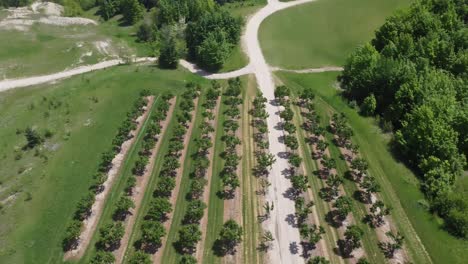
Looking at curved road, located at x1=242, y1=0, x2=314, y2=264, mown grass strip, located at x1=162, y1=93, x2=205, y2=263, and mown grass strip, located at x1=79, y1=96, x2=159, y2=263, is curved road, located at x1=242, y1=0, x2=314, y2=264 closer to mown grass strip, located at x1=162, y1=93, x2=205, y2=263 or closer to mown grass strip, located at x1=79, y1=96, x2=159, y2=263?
mown grass strip, located at x1=162, y1=93, x2=205, y2=263

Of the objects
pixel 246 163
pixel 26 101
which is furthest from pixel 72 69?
pixel 246 163

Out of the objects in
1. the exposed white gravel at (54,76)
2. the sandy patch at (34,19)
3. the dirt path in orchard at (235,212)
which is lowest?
the dirt path in orchard at (235,212)

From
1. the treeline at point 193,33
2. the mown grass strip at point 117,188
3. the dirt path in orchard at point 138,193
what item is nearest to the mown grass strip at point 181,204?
the dirt path in orchard at point 138,193

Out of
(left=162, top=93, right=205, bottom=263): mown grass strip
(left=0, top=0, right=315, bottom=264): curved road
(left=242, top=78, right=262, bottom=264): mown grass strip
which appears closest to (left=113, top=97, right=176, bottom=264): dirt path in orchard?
(left=162, top=93, right=205, bottom=263): mown grass strip

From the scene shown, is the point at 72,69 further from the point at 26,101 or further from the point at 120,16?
the point at 120,16

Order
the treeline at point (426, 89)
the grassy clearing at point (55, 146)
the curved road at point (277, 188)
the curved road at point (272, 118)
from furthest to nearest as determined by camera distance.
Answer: the treeline at point (426, 89)
the grassy clearing at point (55, 146)
the curved road at point (272, 118)
the curved road at point (277, 188)

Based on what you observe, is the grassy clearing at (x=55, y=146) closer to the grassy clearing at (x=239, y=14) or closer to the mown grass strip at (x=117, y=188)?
the mown grass strip at (x=117, y=188)
